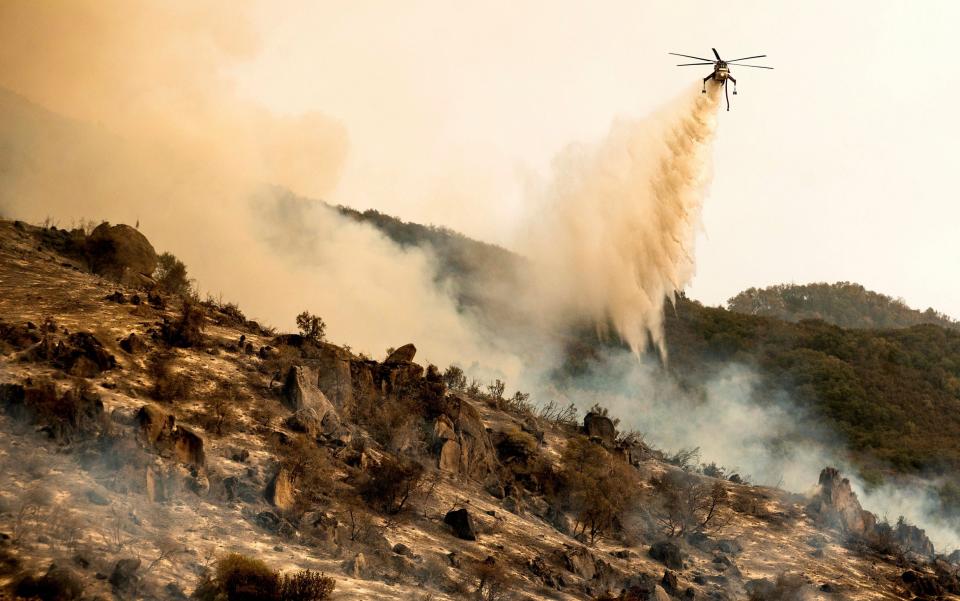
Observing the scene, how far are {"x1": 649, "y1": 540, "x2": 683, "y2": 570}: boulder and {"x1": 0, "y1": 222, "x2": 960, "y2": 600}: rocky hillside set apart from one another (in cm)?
14

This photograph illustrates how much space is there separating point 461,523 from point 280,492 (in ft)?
25.1

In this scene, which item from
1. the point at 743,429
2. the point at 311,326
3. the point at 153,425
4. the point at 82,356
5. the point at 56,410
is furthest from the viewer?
the point at 743,429

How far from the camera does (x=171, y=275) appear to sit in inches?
2302

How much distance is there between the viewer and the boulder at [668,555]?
39034 mm

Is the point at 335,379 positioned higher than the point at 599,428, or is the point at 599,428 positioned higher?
the point at 599,428

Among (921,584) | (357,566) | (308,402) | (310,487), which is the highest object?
(308,402)

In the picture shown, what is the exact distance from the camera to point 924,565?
46.4 meters

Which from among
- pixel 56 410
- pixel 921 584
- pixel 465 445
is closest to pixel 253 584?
pixel 56 410

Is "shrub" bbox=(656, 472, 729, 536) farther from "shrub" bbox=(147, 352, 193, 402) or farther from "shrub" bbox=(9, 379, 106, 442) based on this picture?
"shrub" bbox=(9, 379, 106, 442)

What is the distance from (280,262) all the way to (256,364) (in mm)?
44547

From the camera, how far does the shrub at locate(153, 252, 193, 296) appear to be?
189 feet

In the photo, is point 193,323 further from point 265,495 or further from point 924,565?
point 924,565

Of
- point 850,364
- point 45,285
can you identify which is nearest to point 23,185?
point 45,285

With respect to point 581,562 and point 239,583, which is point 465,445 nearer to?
point 581,562
